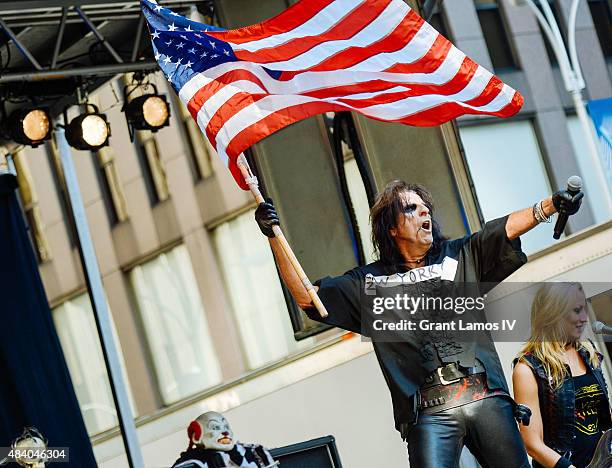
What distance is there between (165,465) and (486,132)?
16.7 ft

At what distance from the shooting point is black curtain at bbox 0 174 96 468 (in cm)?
999

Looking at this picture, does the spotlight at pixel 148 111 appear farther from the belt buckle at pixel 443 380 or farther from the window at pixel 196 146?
the belt buckle at pixel 443 380

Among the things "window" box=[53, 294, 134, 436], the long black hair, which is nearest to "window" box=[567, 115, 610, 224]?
the long black hair

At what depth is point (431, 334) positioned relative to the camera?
16.1 ft

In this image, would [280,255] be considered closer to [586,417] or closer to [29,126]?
[586,417]

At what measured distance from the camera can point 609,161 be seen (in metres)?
9.02

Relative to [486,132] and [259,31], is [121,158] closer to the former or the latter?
[486,132]

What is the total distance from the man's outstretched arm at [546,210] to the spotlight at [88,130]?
Answer: 19.1 feet

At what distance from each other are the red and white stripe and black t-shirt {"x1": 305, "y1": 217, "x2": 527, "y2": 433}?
106 centimetres

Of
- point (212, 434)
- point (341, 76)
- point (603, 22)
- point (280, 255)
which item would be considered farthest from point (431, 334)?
point (603, 22)

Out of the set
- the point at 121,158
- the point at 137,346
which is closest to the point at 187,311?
the point at 137,346

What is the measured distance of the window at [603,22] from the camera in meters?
9.41

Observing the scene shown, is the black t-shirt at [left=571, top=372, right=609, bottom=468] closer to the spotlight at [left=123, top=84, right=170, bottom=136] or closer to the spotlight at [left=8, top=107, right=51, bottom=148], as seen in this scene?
the spotlight at [left=123, top=84, right=170, bottom=136]

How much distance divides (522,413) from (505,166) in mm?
4813
